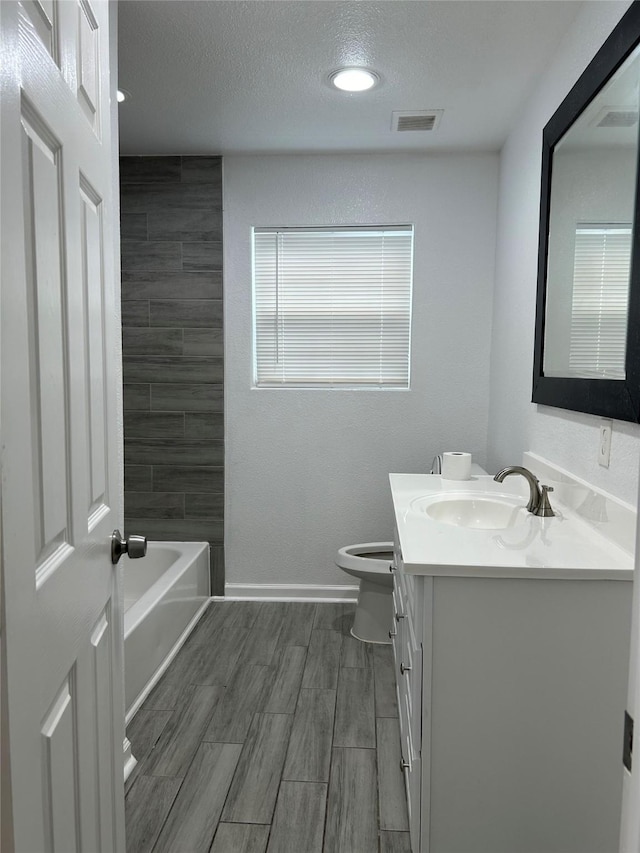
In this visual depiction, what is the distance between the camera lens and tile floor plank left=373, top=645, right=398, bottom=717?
2377 millimetres

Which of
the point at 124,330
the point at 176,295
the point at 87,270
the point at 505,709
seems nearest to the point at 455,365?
the point at 176,295

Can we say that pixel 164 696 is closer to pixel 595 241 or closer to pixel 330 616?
pixel 330 616

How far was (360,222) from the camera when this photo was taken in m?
3.37

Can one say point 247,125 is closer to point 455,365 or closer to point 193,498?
point 455,365

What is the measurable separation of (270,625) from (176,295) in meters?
Result: 1.86

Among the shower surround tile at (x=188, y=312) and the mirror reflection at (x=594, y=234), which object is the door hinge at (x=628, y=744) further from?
the shower surround tile at (x=188, y=312)

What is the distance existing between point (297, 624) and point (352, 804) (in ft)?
4.50

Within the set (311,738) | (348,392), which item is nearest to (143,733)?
(311,738)

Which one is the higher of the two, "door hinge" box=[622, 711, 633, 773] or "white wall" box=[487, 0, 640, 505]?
"white wall" box=[487, 0, 640, 505]

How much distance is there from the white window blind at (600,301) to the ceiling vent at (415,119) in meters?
1.23

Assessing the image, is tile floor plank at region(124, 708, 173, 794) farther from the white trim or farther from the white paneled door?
the white paneled door

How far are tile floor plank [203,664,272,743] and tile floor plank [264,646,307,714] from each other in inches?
1.5

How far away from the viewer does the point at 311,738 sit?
219 centimetres

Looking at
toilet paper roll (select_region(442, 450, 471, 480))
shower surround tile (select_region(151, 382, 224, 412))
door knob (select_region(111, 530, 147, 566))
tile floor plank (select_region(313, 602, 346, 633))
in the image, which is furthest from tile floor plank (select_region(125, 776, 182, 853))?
shower surround tile (select_region(151, 382, 224, 412))
